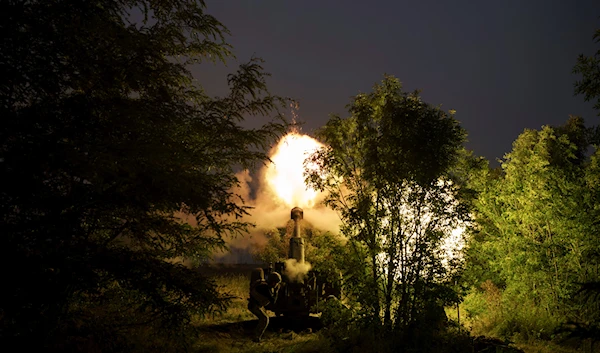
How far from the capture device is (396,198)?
10.2 meters

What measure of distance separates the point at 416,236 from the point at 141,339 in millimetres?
7140

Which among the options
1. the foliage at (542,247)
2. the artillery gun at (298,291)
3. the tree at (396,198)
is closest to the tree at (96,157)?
the tree at (396,198)

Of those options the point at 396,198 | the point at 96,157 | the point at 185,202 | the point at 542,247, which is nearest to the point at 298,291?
the point at 396,198

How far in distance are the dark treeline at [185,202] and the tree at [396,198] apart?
4 centimetres

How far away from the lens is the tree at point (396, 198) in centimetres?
973

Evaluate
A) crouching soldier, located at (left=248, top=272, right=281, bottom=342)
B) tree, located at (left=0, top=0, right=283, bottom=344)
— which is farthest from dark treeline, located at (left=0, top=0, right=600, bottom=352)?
crouching soldier, located at (left=248, top=272, right=281, bottom=342)

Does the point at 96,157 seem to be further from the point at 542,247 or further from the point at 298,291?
the point at 542,247

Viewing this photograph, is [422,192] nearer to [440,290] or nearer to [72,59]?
[440,290]

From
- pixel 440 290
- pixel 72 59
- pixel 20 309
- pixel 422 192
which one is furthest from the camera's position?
pixel 422 192

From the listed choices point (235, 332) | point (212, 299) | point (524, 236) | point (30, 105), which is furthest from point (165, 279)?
point (524, 236)

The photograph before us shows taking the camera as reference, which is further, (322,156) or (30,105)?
(322,156)

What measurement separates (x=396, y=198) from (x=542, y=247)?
635 cm

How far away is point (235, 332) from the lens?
1339cm

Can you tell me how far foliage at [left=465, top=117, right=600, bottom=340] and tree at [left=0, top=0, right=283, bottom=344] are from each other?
8.38 meters
